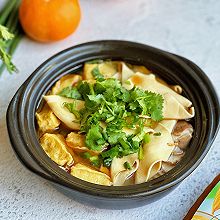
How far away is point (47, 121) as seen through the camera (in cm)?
160

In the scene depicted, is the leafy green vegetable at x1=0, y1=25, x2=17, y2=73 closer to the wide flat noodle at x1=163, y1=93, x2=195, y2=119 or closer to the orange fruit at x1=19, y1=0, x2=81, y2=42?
the orange fruit at x1=19, y1=0, x2=81, y2=42

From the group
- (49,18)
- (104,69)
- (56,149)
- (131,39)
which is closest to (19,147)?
(56,149)

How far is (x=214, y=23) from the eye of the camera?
2.17 meters

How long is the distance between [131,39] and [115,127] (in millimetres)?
663

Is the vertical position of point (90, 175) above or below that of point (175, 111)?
below

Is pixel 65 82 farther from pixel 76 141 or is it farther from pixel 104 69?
pixel 76 141

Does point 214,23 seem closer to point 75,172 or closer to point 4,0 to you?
point 4,0

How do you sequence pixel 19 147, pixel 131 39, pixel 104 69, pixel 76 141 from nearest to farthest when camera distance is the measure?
pixel 19 147 < pixel 76 141 < pixel 104 69 < pixel 131 39

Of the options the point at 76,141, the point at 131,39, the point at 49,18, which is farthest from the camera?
the point at 131,39

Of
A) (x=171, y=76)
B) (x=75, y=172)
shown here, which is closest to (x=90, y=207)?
(x=75, y=172)

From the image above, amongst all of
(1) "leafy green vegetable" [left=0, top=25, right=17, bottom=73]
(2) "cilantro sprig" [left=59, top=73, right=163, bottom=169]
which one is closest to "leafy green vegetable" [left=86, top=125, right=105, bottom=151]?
(2) "cilantro sprig" [left=59, top=73, right=163, bottom=169]

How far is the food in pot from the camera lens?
59.2 inches

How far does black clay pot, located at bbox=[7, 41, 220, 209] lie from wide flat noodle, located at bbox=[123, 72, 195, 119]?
3 centimetres

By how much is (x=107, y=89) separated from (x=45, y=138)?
256mm
